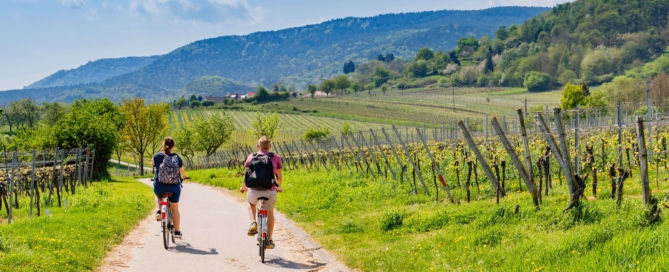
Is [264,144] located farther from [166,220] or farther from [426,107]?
[426,107]

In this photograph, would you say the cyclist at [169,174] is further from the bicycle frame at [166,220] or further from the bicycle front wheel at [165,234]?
the bicycle front wheel at [165,234]

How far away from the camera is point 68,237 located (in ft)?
36.0

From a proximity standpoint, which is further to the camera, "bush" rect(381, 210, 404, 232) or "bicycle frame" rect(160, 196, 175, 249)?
"bush" rect(381, 210, 404, 232)

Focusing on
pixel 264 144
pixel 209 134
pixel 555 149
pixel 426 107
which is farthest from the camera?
pixel 426 107

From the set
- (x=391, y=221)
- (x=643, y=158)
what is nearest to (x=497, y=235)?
(x=643, y=158)

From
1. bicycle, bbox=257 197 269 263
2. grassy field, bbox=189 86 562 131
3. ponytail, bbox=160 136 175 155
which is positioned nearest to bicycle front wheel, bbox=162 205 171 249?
ponytail, bbox=160 136 175 155

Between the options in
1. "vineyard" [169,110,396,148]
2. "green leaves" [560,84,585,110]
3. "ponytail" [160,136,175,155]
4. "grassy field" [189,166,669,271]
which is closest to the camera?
"grassy field" [189,166,669,271]

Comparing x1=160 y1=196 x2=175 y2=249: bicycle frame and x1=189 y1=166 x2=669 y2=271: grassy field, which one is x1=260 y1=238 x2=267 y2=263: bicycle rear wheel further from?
x1=160 y1=196 x2=175 y2=249: bicycle frame

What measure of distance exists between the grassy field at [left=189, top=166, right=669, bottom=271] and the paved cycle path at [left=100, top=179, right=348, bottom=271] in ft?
1.31

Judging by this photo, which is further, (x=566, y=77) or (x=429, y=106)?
(x=566, y=77)

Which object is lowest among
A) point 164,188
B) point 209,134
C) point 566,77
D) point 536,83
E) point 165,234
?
point 209,134

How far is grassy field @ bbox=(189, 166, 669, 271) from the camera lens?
269 inches

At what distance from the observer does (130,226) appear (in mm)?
13930

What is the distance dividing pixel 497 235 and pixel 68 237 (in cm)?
700
